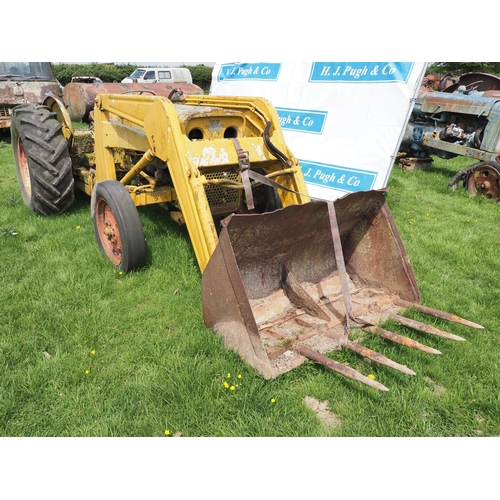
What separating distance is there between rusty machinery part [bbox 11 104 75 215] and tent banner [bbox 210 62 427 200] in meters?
3.57

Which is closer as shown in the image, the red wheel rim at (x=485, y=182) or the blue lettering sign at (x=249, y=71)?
the red wheel rim at (x=485, y=182)

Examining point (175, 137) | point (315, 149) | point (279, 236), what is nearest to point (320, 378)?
point (279, 236)

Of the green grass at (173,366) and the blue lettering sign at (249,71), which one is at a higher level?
the blue lettering sign at (249,71)

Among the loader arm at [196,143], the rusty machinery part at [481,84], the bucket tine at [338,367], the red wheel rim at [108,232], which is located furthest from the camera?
the rusty machinery part at [481,84]

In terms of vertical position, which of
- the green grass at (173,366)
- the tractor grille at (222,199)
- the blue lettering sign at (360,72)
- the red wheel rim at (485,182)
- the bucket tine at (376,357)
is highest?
the blue lettering sign at (360,72)

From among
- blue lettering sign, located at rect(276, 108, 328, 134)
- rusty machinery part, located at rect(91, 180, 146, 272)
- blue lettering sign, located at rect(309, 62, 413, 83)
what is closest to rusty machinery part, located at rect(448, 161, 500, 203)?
blue lettering sign, located at rect(309, 62, 413, 83)

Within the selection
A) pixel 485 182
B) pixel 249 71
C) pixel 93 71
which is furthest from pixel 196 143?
pixel 93 71

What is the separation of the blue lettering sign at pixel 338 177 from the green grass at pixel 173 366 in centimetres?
195

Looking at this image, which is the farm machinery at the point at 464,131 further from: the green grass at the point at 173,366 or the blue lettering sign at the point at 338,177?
the green grass at the point at 173,366

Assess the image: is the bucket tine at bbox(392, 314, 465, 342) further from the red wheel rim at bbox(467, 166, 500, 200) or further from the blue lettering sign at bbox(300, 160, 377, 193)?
the red wheel rim at bbox(467, 166, 500, 200)

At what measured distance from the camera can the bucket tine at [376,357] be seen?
7.98 ft

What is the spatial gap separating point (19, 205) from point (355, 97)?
491 centimetres

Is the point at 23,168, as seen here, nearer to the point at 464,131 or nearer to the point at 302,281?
the point at 302,281

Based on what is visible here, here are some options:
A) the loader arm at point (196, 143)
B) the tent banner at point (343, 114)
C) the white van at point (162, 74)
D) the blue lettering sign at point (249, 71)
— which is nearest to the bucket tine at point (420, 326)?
the loader arm at point (196, 143)
